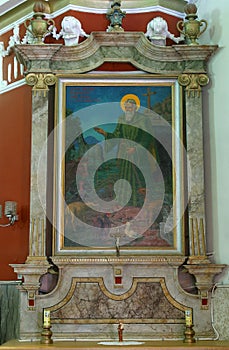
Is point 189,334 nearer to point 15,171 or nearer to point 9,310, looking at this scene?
point 9,310

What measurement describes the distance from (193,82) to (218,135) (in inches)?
22.6

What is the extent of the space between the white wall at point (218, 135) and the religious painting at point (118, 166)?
0.95 feet

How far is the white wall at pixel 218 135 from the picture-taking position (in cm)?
584

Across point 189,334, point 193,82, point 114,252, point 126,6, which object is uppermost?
point 126,6

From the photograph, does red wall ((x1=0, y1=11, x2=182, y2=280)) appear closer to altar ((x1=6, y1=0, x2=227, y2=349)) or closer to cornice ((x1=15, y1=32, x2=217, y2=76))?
cornice ((x1=15, y1=32, x2=217, y2=76))

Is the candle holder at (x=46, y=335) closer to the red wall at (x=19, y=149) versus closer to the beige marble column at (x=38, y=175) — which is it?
the beige marble column at (x=38, y=175)

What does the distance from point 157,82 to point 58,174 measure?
1322 millimetres

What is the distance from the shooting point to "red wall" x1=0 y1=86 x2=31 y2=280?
618 centimetres

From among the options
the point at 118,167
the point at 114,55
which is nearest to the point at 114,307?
the point at 118,167

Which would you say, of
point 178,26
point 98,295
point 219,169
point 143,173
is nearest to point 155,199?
point 143,173

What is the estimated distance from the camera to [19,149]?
248 inches

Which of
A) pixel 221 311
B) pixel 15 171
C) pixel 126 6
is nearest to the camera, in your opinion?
pixel 221 311

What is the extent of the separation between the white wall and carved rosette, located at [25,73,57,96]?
152 centimetres

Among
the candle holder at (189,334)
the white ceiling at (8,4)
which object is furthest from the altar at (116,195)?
the white ceiling at (8,4)
